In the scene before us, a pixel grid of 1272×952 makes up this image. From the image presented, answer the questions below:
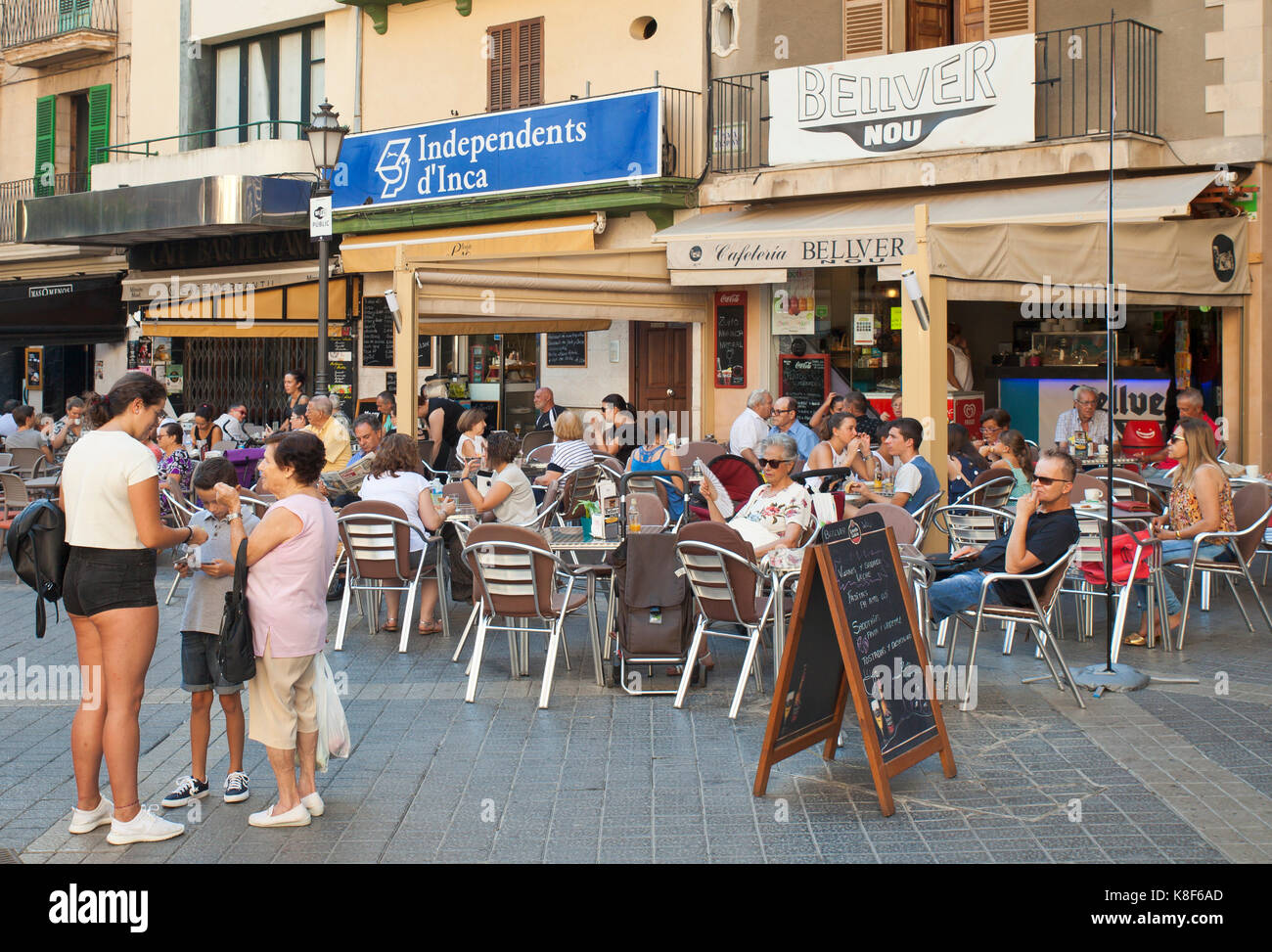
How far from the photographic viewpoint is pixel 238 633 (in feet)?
17.9

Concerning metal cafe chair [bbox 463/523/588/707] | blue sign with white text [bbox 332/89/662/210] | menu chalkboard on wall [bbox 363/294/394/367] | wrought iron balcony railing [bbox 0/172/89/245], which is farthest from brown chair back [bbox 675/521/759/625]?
wrought iron balcony railing [bbox 0/172/89/245]

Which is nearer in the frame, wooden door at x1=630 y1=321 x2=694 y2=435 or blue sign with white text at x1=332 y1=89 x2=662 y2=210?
blue sign with white text at x1=332 y1=89 x2=662 y2=210

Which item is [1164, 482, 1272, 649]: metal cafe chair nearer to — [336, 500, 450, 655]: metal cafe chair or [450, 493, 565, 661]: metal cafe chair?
[450, 493, 565, 661]: metal cafe chair

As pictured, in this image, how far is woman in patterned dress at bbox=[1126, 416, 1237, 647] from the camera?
30.3 feet

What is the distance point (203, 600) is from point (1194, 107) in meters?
11.0

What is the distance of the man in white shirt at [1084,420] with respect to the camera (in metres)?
12.9

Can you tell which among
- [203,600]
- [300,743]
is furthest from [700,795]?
[203,600]

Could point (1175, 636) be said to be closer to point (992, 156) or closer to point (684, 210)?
point (992, 156)

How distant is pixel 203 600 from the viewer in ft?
19.2

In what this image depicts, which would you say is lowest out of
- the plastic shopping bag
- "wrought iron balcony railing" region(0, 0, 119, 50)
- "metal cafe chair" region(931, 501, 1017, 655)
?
the plastic shopping bag

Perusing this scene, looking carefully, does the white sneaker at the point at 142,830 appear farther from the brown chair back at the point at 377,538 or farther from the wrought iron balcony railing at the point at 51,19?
the wrought iron balcony railing at the point at 51,19

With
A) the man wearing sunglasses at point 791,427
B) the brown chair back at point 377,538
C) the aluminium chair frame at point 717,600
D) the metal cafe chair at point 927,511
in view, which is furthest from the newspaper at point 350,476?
the metal cafe chair at point 927,511

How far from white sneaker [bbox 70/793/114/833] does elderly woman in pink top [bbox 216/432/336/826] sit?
58 cm
